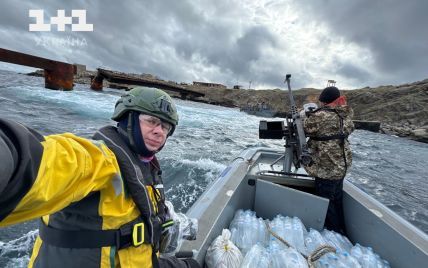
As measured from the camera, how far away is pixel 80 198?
0.98 metres

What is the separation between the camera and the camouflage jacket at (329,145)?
3.52 m

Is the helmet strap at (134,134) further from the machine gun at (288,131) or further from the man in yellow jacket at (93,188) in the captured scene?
the machine gun at (288,131)

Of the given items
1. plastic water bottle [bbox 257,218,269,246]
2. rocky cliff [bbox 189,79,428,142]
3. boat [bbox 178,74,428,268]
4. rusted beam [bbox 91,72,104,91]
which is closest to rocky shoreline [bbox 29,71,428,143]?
rocky cliff [bbox 189,79,428,142]

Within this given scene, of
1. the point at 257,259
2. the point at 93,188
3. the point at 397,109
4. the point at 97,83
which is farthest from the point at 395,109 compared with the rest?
the point at 93,188

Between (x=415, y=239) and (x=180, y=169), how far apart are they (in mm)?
5121

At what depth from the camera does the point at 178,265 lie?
1.74m

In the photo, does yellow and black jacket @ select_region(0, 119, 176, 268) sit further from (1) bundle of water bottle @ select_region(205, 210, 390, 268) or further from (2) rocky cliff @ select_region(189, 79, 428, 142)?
(2) rocky cliff @ select_region(189, 79, 428, 142)

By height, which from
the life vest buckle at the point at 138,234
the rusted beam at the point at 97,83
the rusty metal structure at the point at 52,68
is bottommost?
the life vest buckle at the point at 138,234

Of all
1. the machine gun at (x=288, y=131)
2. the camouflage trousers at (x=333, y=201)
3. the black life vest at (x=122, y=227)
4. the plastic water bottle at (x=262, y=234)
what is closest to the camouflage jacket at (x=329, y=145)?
the camouflage trousers at (x=333, y=201)

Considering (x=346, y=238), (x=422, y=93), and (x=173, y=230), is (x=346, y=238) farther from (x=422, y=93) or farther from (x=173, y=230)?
(x=422, y=93)

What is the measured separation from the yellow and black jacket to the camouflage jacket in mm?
2759

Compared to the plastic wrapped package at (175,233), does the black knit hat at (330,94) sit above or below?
above

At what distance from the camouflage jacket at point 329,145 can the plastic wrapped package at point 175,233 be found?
2.34 m

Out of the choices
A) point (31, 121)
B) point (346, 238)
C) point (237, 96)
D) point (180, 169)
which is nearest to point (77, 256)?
point (346, 238)
